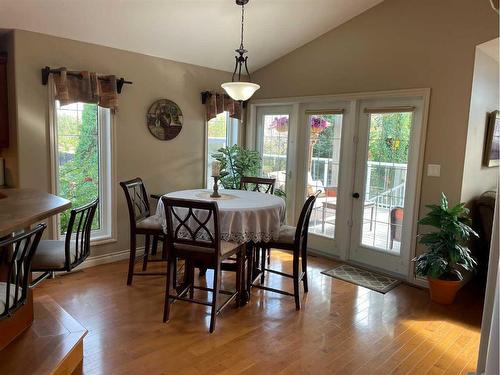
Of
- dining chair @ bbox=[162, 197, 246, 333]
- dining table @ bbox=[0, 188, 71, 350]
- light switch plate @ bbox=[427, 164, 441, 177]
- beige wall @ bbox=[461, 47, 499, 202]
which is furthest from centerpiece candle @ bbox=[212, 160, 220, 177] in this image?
beige wall @ bbox=[461, 47, 499, 202]

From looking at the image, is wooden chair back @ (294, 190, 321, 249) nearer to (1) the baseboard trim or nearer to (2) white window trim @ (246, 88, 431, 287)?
(2) white window trim @ (246, 88, 431, 287)

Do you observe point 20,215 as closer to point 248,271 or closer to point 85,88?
point 248,271

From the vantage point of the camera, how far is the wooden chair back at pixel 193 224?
2.64 meters

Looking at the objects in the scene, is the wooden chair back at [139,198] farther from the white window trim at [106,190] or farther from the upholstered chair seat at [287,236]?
the upholstered chair seat at [287,236]

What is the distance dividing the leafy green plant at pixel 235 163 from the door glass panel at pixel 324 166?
73 centimetres

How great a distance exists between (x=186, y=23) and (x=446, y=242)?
3.15m

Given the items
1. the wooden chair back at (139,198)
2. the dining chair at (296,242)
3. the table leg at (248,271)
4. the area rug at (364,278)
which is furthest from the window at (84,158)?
the area rug at (364,278)

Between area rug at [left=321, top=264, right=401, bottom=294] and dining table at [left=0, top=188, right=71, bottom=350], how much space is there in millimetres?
2801

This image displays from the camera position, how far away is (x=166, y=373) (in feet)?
7.36

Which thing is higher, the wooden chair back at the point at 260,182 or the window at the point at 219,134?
the window at the point at 219,134

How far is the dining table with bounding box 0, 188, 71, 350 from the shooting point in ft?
5.57

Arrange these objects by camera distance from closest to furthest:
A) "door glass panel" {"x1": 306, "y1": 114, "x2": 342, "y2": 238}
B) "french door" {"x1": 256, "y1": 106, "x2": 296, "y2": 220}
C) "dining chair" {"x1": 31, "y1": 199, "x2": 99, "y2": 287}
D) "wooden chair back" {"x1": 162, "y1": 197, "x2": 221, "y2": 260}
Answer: "dining chair" {"x1": 31, "y1": 199, "x2": 99, "y2": 287} → "wooden chair back" {"x1": 162, "y1": 197, "x2": 221, "y2": 260} → "door glass panel" {"x1": 306, "y1": 114, "x2": 342, "y2": 238} → "french door" {"x1": 256, "y1": 106, "x2": 296, "y2": 220}

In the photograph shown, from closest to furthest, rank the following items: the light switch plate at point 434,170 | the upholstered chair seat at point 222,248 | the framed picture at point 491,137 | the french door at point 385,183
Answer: the upholstered chair seat at point 222,248, the light switch plate at point 434,170, the framed picture at point 491,137, the french door at point 385,183

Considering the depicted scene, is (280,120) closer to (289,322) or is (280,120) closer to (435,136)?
(435,136)
